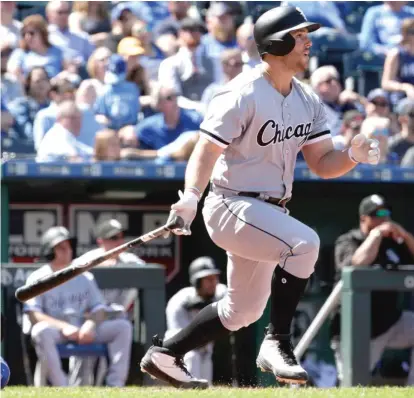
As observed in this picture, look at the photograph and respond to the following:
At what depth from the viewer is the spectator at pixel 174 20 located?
37.4ft

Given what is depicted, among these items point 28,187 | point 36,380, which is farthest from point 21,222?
point 36,380

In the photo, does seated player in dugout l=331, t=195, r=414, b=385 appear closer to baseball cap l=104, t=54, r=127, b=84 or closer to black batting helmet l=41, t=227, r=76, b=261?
black batting helmet l=41, t=227, r=76, b=261

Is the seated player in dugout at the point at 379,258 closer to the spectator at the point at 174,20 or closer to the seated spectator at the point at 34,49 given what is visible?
the seated spectator at the point at 34,49

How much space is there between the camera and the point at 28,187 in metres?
8.95

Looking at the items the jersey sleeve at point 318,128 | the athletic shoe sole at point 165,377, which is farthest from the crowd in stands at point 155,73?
the jersey sleeve at point 318,128

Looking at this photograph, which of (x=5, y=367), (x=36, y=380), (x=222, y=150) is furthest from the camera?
(x=36, y=380)

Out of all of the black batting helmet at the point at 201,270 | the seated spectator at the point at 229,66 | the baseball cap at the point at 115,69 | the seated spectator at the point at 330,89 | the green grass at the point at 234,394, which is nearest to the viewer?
the green grass at the point at 234,394

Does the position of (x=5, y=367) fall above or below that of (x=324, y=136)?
below

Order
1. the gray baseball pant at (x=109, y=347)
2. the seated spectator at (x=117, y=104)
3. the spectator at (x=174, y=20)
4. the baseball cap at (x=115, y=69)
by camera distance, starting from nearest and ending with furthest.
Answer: the gray baseball pant at (x=109, y=347), the seated spectator at (x=117, y=104), the baseball cap at (x=115, y=69), the spectator at (x=174, y=20)

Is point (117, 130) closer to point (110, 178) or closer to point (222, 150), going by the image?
point (110, 178)

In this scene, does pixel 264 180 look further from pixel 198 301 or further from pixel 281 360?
pixel 198 301

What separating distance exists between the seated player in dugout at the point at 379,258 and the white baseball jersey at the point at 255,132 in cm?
352

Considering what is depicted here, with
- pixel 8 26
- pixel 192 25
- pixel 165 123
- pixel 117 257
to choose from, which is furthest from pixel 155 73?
pixel 117 257

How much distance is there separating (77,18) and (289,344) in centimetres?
698
